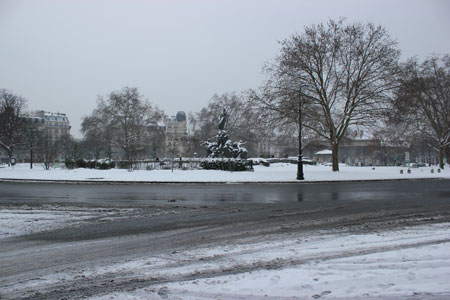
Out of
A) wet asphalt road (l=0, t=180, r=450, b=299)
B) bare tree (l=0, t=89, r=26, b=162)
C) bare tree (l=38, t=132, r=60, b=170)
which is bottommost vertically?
wet asphalt road (l=0, t=180, r=450, b=299)

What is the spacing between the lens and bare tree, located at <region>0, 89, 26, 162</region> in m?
47.5

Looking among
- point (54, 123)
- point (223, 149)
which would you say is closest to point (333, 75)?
point (223, 149)

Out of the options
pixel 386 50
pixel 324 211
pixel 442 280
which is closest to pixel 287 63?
pixel 386 50

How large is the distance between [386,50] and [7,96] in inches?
2167

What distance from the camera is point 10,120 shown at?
48.5 metres

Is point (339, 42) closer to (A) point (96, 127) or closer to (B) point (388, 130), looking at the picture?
(B) point (388, 130)

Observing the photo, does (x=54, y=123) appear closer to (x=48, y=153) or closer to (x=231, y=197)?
(x=48, y=153)

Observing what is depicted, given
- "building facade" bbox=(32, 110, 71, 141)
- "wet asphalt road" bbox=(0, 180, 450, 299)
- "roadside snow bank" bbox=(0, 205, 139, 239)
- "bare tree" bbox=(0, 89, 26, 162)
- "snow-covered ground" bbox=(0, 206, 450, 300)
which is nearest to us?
"snow-covered ground" bbox=(0, 206, 450, 300)

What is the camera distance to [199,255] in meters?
4.97

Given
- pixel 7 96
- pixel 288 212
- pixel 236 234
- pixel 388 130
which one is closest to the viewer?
pixel 236 234

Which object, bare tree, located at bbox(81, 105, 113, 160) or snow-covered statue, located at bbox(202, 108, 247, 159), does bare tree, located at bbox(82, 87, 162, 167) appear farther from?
snow-covered statue, located at bbox(202, 108, 247, 159)

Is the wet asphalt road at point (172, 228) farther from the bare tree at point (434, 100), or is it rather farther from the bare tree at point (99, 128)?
the bare tree at point (99, 128)

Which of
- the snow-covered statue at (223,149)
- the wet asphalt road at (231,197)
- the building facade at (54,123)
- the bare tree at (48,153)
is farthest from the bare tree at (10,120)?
the building facade at (54,123)

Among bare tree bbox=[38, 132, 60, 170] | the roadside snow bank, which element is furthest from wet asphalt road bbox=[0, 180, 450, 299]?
bare tree bbox=[38, 132, 60, 170]
